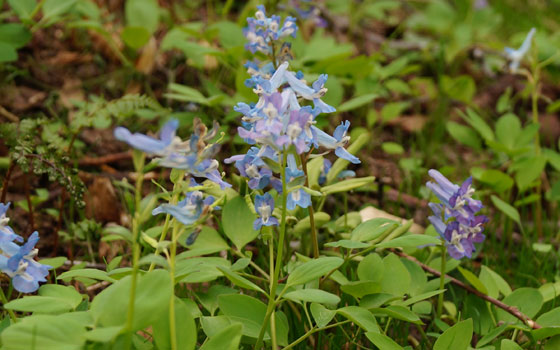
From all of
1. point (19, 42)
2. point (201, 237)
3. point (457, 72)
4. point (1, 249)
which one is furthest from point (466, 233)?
point (457, 72)

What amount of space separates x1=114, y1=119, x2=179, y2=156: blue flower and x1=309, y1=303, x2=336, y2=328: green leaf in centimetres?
65

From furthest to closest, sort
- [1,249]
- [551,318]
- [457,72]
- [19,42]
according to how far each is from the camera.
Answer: [457,72]
[19,42]
[551,318]
[1,249]

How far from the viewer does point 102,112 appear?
2.58 meters

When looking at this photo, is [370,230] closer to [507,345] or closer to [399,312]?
[399,312]

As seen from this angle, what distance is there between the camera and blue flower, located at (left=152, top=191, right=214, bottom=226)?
1.27 m

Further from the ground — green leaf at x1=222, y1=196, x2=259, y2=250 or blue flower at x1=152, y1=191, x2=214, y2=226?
blue flower at x1=152, y1=191, x2=214, y2=226

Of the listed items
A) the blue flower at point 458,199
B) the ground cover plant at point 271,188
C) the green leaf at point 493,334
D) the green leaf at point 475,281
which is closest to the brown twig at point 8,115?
the ground cover plant at point 271,188

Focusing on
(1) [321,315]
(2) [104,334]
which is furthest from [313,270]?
(2) [104,334]

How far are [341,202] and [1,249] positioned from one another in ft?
5.16

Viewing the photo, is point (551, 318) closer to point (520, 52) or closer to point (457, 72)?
point (520, 52)

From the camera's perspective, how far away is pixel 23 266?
57.9 inches

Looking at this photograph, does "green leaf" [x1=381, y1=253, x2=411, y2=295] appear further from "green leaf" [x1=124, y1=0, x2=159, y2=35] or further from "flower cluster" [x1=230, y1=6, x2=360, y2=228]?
"green leaf" [x1=124, y1=0, x2=159, y2=35]

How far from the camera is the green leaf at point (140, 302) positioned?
4.04 ft

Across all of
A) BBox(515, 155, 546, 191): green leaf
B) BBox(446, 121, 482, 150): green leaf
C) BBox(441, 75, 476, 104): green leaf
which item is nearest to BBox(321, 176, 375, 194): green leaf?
BBox(515, 155, 546, 191): green leaf
